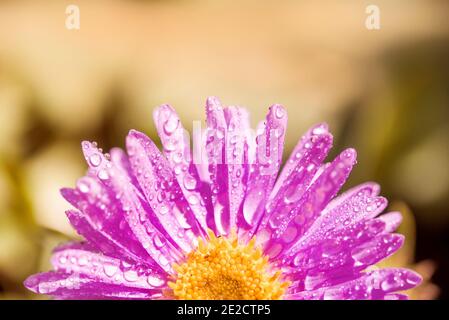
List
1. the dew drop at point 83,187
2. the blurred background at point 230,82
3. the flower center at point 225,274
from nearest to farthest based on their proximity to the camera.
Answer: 1. the dew drop at point 83,187
2. the flower center at point 225,274
3. the blurred background at point 230,82

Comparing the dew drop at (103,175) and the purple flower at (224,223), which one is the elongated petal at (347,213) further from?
the dew drop at (103,175)

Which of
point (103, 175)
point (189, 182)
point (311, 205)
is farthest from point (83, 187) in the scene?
point (311, 205)

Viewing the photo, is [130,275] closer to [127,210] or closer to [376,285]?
[127,210]

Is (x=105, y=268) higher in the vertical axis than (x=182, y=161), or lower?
lower

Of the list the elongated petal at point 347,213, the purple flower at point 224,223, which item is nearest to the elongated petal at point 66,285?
the purple flower at point 224,223

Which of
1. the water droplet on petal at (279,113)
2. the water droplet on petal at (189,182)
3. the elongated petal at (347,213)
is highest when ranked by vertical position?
the water droplet on petal at (279,113)
